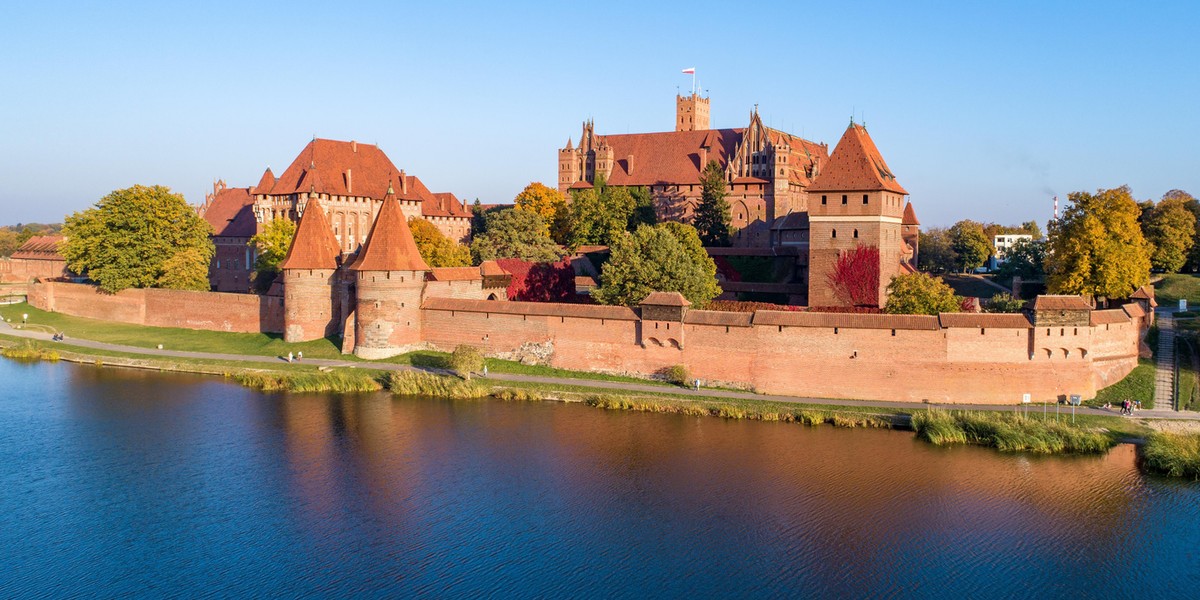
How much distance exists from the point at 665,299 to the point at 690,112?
4645 cm

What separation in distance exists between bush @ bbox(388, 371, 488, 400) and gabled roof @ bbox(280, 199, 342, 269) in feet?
23.4

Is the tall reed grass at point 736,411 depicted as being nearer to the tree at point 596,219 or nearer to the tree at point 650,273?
the tree at point 650,273

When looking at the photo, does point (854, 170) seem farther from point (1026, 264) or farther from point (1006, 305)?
point (1026, 264)

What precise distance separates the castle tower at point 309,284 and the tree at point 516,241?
25.7ft

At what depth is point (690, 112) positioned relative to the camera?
69.8 metres

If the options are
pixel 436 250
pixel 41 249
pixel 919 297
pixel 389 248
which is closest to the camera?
pixel 919 297

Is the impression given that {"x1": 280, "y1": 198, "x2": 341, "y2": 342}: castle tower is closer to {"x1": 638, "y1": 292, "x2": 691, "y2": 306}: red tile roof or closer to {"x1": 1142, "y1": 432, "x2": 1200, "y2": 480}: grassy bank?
{"x1": 638, "y1": 292, "x2": 691, "y2": 306}: red tile roof

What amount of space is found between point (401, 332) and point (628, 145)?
95.0ft

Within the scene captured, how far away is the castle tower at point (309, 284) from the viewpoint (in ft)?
104

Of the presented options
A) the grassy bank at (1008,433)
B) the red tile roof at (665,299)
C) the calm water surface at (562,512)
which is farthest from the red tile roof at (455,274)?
the grassy bank at (1008,433)

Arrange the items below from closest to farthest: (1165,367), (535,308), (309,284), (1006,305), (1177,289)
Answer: (1165,367), (535,308), (1006,305), (309,284), (1177,289)

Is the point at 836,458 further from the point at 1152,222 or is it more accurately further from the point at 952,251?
the point at 952,251

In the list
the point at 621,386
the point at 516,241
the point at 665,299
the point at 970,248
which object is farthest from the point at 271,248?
the point at 970,248

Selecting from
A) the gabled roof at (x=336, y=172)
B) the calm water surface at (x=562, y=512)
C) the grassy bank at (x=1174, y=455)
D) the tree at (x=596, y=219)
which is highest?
the gabled roof at (x=336, y=172)
